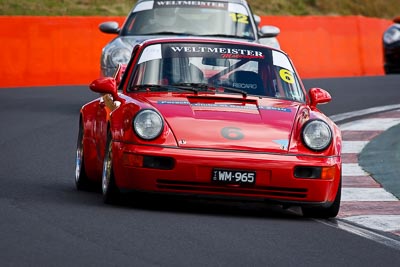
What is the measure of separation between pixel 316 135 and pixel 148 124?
3.54 feet

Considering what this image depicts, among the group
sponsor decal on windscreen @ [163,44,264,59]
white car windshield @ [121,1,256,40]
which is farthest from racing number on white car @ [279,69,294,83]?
white car windshield @ [121,1,256,40]

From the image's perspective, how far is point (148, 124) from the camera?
8.89 meters

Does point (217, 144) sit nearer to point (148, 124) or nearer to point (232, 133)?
point (232, 133)

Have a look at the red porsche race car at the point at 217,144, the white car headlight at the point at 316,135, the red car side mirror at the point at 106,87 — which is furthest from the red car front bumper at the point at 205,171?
the red car side mirror at the point at 106,87

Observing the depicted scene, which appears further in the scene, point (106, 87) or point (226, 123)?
point (106, 87)

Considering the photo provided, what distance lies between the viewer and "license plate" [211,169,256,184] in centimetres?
876

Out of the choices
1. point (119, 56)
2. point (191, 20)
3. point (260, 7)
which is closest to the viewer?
point (119, 56)

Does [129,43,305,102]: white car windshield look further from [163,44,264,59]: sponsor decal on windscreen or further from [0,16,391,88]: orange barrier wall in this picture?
[0,16,391,88]: orange barrier wall

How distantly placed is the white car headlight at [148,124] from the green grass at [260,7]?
2141cm

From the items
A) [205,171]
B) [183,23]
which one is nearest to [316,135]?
[205,171]

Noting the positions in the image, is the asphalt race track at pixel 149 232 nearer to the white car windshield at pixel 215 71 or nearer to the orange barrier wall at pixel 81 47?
the white car windshield at pixel 215 71

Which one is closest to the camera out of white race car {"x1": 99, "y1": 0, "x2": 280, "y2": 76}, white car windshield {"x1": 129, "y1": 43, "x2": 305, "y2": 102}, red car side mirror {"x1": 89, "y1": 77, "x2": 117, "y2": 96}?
red car side mirror {"x1": 89, "y1": 77, "x2": 117, "y2": 96}

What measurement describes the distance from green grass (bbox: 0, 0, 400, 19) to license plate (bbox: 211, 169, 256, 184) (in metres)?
21.7

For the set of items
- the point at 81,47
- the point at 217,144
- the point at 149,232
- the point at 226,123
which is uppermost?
the point at 226,123
